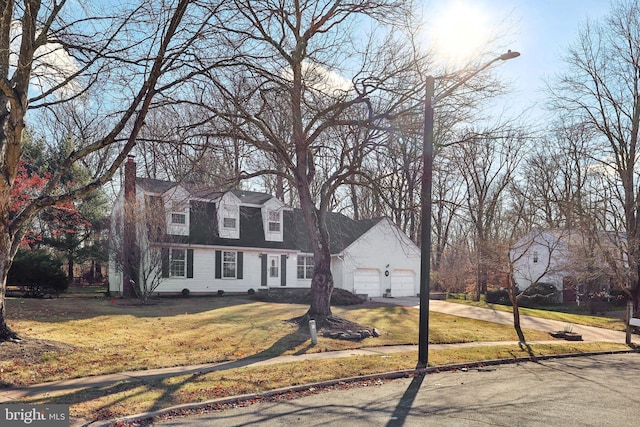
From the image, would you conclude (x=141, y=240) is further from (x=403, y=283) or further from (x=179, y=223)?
(x=403, y=283)

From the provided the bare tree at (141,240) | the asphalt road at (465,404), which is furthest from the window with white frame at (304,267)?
the asphalt road at (465,404)

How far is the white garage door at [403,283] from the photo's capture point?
35.6m

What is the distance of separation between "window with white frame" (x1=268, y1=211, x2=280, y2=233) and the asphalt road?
21406 millimetres

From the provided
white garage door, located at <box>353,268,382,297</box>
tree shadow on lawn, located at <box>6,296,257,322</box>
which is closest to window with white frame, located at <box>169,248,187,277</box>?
tree shadow on lawn, located at <box>6,296,257,322</box>

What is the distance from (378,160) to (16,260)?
51.2 feet

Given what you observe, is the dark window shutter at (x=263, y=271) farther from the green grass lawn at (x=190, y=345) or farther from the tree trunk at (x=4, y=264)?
the tree trunk at (x=4, y=264)

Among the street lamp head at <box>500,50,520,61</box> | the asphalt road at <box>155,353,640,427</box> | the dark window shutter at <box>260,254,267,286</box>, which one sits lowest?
the asphalt road at <box>155,353,640,427</box>

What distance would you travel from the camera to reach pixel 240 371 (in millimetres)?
11062

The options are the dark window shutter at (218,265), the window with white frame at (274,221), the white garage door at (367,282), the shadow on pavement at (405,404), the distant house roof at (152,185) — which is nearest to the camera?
the shadow on pavement at (405,404)

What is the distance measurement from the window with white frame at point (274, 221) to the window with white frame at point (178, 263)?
19.5 ft

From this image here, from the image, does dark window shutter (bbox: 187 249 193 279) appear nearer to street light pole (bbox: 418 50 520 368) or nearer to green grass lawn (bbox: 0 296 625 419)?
green grass lawn (bbox: 0 296 625 419)

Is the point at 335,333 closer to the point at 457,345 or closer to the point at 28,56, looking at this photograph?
the point at 457,345

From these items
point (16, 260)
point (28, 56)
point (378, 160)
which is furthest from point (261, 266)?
point (28, 56)

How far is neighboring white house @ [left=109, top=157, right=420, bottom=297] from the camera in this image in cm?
2675
